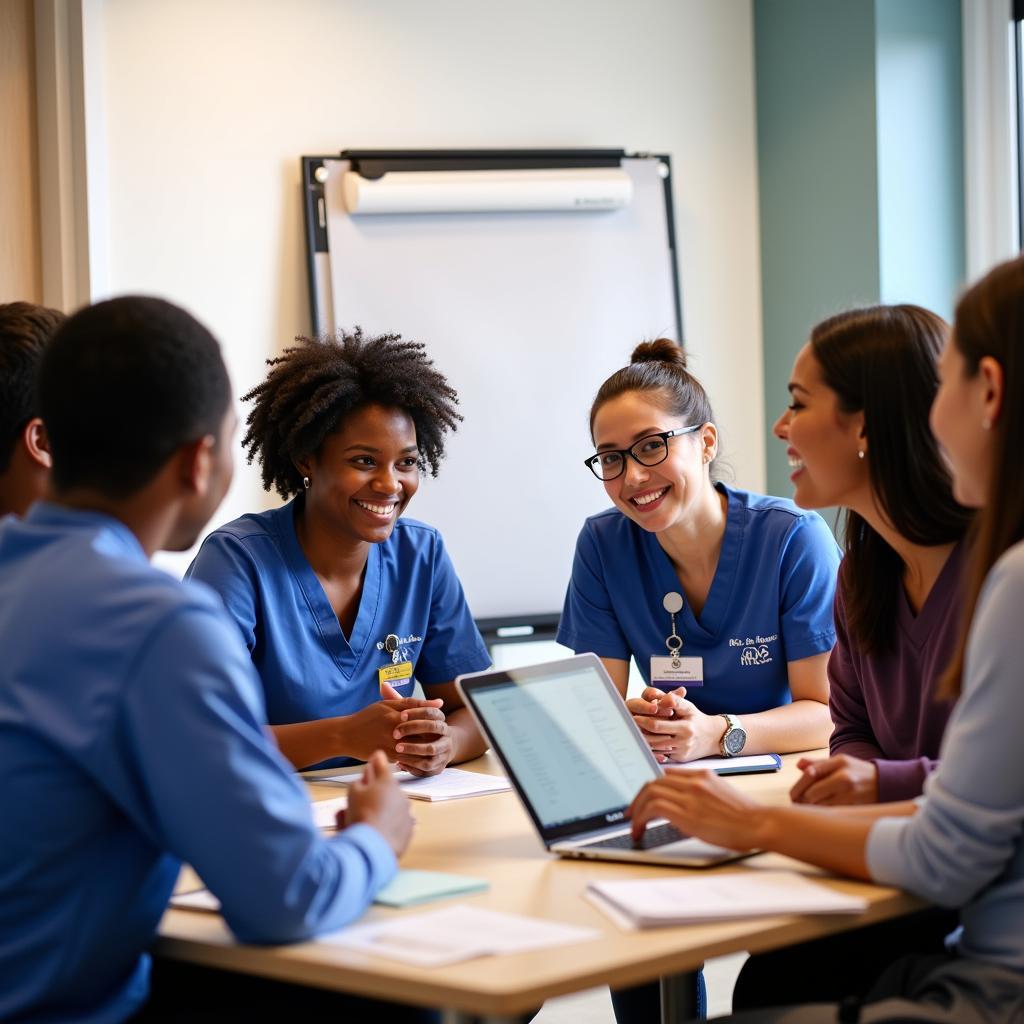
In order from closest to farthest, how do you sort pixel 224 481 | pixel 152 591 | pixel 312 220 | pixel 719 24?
pixel 152 591, pixel 224 481, pixel 312 220, pixel 719 24

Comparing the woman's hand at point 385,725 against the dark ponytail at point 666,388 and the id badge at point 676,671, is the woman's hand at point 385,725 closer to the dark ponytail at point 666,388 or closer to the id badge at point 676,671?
the id badge at point 676,671

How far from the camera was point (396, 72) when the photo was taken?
3.76m

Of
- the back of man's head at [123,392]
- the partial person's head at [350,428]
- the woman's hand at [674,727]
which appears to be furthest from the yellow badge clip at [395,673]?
the back of man's head at [123,392]

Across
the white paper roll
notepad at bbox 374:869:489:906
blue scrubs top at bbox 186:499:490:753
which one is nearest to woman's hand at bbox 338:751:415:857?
notepad at bbox 374:869:489:906

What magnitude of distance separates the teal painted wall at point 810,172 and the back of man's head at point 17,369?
7.87 feet

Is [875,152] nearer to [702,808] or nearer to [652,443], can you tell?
[652,443]

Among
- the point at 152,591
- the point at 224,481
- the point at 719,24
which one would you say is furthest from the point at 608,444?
the point at 719,24

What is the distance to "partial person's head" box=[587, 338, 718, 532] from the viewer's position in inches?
96.5

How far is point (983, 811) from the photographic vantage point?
1301 mm

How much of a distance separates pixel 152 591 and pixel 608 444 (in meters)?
1.36

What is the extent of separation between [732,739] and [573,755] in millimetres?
549

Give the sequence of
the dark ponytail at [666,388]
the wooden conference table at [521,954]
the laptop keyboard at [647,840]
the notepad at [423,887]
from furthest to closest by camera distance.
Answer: the dark ponytail at [666,388]
the laptop keyboard at [647,840]
the notepad at [423,887]
the wooden conference table at [521,954]

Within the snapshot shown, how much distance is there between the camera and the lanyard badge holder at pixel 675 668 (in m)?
2.39

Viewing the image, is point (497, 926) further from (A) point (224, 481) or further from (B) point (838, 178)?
(B) point (838, 178)
